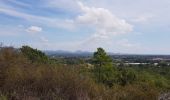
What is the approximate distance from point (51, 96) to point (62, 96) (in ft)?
1.15

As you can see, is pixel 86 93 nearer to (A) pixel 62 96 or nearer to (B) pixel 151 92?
(A) pixel 62 96

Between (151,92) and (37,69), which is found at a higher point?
(37,69)

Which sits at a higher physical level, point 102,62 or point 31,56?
point 31,56

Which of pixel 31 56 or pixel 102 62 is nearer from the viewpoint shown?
pixel 31 56

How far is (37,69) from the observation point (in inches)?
491

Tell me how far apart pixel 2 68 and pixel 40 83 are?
1.57m

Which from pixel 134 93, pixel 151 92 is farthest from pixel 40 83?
pixel 151 92

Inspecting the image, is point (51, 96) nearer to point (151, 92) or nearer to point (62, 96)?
point (62, 96)

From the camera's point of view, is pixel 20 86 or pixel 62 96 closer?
pixel 62 96

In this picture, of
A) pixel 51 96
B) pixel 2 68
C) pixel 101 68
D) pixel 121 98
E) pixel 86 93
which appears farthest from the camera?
pixel 101 68

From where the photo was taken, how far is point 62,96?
10656 mm

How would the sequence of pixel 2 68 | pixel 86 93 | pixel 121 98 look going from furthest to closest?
1. pixel 121 98
2. pixel 2 68
3. pixel 86 93

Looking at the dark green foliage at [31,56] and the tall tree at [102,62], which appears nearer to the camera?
the dark green foliage at [31,56]

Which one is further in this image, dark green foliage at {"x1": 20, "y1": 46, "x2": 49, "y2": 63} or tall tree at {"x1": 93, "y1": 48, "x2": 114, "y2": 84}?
tall tree at {"x1": 93, "y1": 48, "x2": 114, "y2": 84}
